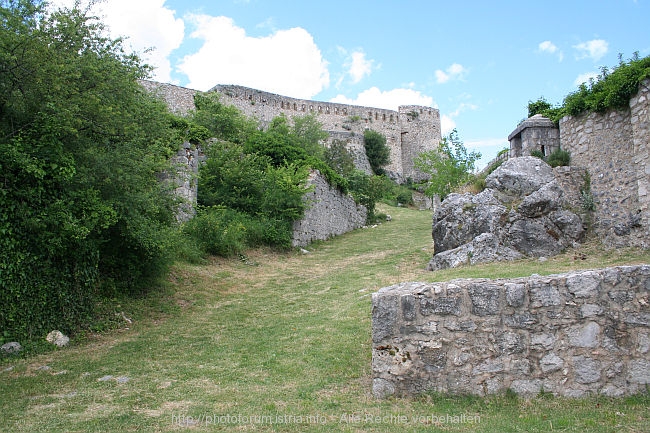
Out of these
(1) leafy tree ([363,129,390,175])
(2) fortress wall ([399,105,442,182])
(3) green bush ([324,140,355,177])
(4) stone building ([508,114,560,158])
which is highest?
(2) fortress wall ([399,105,442,182])

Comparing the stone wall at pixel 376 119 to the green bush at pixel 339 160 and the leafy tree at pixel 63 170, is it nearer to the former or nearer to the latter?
the green bush at pixel 339 160

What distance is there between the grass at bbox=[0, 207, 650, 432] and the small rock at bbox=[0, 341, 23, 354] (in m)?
0.17

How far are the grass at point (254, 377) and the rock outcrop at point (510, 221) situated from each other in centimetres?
64

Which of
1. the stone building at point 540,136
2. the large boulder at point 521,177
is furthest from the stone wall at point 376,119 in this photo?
the large boulder at point 521,177

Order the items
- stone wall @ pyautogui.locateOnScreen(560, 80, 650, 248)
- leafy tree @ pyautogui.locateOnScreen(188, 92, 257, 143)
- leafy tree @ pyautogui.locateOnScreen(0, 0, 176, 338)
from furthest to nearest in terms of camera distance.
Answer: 1. leafy tree @ pyautogui.locateOnScreen(188, 92, 257, 143)
2. stone wall @ pyautogui.locateOnScreen(560, 80, 650, 248)
3. leafy tree @ pyautogui.locateOnScreen(0, 0, 176, 338)

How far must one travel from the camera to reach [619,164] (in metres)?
11.0

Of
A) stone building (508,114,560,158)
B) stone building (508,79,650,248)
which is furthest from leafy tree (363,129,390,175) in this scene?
stone building (508,79,650,248)

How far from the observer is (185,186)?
15.1 metres

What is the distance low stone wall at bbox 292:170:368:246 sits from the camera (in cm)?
1873

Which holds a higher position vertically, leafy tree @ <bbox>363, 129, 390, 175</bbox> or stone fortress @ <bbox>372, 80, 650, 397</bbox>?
leafy tree @ <bbox>363, 129, 390, 175</bbox>

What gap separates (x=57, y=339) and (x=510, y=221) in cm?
943

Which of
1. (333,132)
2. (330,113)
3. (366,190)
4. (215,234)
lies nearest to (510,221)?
(215,234)

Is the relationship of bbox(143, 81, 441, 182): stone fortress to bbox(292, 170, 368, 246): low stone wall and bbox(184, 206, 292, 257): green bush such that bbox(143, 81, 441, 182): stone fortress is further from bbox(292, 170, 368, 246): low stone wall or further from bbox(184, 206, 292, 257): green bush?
bbox(184, 206, 292, 257): green bush

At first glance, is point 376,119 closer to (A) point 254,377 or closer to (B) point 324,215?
(B) point 324,215
